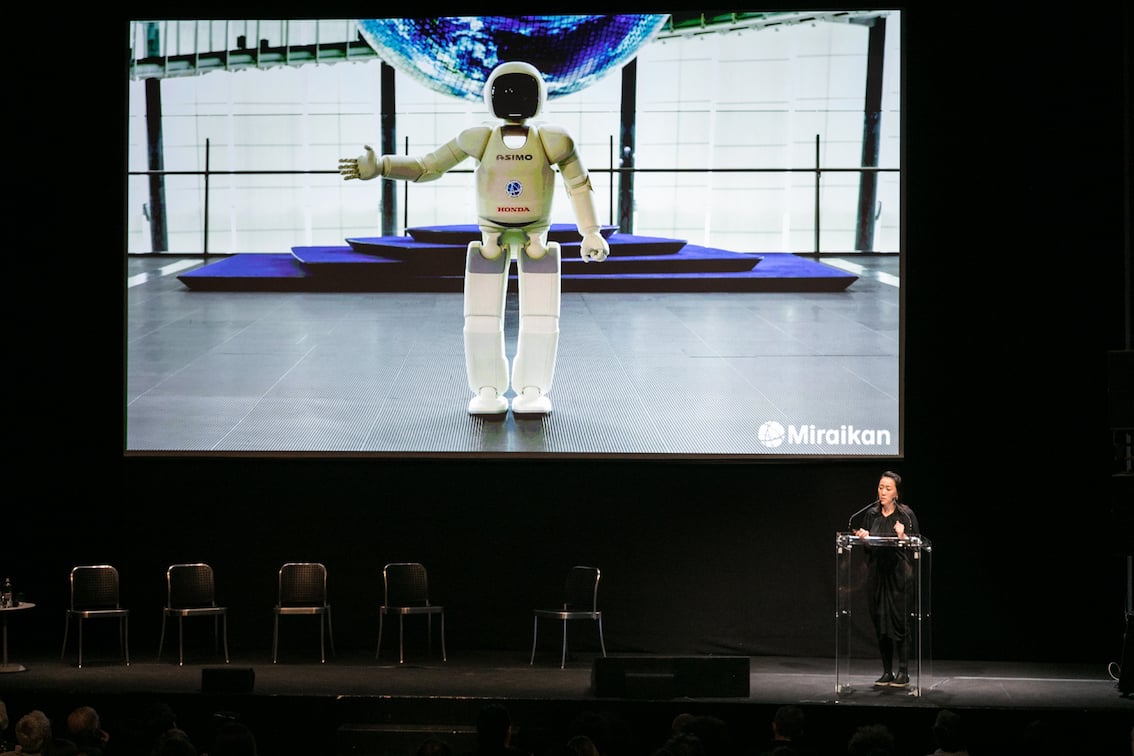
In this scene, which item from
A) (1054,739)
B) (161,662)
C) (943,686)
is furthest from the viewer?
(161,662)

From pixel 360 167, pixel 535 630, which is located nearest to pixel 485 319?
pixel 360 167

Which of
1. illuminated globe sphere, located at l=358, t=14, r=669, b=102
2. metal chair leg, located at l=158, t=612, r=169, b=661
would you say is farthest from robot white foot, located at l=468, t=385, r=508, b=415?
metal chair leg, located at l=158, t=612, r=169, b=661

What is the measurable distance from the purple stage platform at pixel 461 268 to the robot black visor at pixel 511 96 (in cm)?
65

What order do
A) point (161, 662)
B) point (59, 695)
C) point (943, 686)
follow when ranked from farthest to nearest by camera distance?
point (161, 662), point (943, 686), point (59, 695)

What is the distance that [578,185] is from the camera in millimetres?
7516

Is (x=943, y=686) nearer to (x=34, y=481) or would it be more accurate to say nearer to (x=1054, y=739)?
(x=1054, y=739)

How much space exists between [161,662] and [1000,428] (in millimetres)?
4394

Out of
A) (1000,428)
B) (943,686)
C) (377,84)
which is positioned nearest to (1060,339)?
(1000,428)

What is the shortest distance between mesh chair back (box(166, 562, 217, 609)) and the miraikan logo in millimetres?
2848

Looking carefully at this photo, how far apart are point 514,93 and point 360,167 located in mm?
826

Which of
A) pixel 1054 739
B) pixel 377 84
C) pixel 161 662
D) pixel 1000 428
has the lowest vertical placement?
pixel 161 662

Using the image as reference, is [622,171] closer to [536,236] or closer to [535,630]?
[536,236]

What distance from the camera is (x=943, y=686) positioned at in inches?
281

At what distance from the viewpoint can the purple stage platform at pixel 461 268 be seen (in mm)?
Answer: 7777
